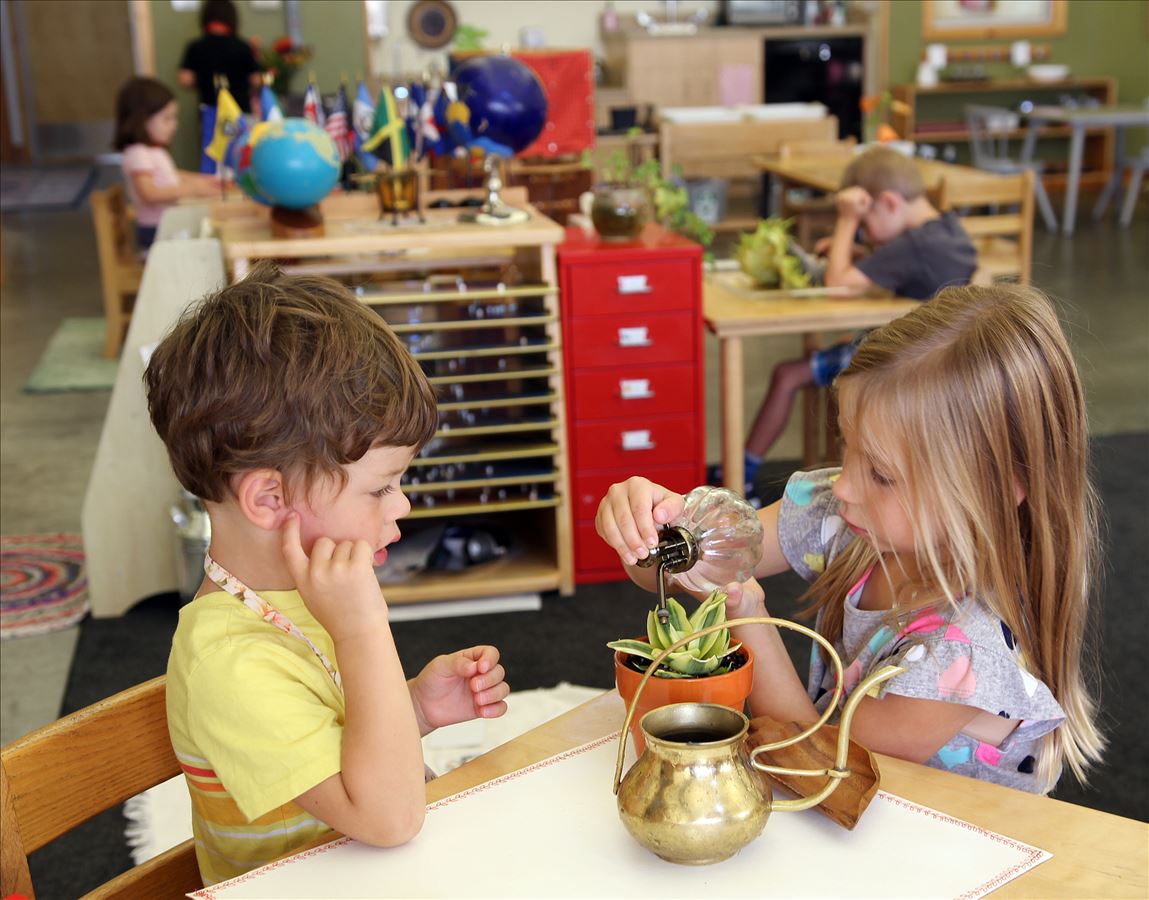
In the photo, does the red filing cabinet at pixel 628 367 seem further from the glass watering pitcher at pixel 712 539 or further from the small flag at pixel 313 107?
the glass watering pitcher at pixel 712 539

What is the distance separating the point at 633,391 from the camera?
3033 mm

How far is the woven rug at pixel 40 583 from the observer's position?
307cm

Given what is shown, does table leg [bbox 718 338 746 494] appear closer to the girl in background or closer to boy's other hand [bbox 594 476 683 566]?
the girl in background

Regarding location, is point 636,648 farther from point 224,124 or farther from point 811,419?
point 811,419

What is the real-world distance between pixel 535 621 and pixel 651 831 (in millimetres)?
2154

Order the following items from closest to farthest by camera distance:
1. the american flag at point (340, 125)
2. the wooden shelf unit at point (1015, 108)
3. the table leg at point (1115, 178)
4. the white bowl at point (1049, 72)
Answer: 1. the american flag at point (340, 125)
2. the white bowl at point (1049, 72)
3. the wooden shelf unit at point (1015, 108)
4. the table leg at point (1115, 178)

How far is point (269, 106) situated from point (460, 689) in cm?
216

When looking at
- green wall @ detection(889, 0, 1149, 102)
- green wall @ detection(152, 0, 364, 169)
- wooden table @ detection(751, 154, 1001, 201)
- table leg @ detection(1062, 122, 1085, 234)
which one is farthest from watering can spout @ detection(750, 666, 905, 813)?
table leg @ detection(1062, 122, 1085, 234)

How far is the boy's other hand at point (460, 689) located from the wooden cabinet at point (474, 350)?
1.64 m

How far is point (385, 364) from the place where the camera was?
1.05m

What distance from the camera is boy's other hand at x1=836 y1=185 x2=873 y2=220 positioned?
3.41 meters

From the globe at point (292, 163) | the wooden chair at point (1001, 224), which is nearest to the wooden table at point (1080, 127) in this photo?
the wooden chair at point (1001, 224)

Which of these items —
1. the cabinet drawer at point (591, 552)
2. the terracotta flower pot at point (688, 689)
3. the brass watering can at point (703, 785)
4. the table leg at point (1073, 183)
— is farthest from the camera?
the table leg at point (1073, 183)

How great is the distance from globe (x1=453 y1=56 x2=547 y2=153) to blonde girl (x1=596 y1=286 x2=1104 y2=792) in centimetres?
197
